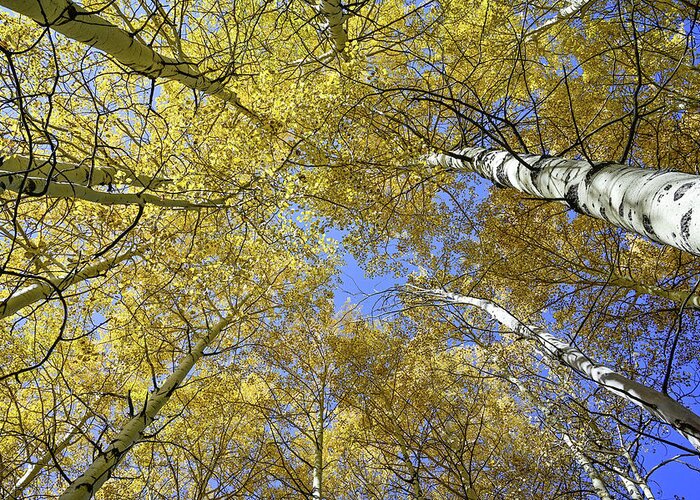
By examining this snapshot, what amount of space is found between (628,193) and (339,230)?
3.00 metres

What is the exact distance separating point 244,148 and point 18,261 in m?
4.03

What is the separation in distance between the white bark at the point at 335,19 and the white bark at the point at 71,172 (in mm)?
2494

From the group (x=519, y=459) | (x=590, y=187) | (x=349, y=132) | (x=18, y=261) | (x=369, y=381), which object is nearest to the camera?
(x=590, y=187)

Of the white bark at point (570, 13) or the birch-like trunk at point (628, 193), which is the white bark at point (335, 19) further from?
the birch-like trunk at point (628, 193)

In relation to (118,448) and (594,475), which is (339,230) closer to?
(118,448)

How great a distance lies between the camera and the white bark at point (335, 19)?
3.78 m

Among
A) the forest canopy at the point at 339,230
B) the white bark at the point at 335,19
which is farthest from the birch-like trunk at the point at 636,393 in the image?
the white bark at the point at 335,19

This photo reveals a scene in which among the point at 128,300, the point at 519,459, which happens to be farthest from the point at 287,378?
the point at 519,459

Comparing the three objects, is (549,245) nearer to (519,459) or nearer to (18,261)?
(519,459)

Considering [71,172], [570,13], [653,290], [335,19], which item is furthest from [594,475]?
[71,172]

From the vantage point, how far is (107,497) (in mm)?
5859

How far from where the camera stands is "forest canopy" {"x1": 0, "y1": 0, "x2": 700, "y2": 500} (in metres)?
2.46

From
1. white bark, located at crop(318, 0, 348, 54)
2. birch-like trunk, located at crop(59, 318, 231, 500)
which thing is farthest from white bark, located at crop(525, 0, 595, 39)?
birch-like trunk, located at crop(59, 318, 231, 500)

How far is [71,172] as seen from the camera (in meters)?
2.90
